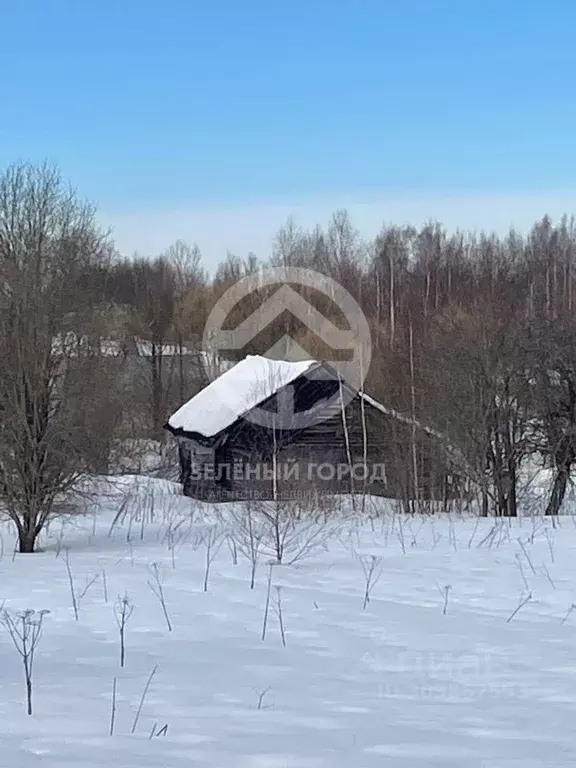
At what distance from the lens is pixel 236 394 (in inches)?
837

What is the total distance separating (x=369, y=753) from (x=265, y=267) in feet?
132

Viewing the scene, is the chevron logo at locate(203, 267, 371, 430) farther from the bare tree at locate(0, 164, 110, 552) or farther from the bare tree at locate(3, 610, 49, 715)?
the bare tree at locate(3, 610, 49, 715)

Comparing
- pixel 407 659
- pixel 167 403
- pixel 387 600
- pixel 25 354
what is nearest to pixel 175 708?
pixel 407 659

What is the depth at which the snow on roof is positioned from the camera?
20688mm

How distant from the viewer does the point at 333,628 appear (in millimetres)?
4863

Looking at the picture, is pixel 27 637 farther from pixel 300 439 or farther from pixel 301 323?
pixel 301 323

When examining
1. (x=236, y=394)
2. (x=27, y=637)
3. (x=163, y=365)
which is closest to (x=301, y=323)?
(x=163, y=365)

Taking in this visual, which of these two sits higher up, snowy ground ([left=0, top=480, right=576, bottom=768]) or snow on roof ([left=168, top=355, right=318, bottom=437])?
snow on roof ([left=168, top=355, right=318, bottom=437])

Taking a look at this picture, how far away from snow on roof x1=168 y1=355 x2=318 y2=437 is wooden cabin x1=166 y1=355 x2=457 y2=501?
2 cm

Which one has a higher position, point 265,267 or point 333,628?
point 265,267

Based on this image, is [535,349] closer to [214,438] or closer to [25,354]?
[214,438]

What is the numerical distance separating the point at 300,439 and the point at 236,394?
6.93ft

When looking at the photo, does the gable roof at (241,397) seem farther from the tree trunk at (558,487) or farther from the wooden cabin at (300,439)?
the tree trunk at (558,487)

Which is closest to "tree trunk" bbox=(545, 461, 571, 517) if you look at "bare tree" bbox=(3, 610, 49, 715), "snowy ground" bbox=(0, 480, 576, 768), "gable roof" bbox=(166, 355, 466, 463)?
"gable roof" bbox=(166, 355, 466, 463)
